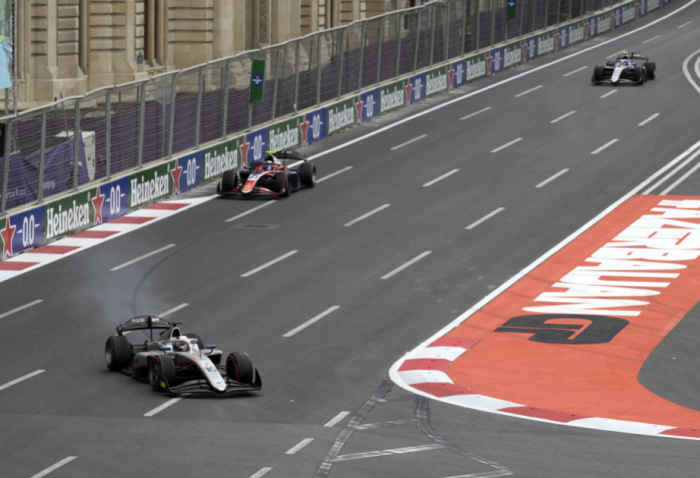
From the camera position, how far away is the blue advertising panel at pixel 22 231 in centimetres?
2548

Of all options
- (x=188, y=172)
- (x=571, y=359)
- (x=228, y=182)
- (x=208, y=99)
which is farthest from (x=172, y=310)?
(x=208, y=99)

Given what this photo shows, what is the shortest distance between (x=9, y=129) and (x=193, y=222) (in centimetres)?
547

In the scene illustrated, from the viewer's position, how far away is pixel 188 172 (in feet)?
106

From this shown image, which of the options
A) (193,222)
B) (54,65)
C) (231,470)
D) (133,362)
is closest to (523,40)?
(54,65)

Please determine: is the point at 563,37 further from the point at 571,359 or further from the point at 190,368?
the point at 190,368

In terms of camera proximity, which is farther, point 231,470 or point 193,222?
point 193,222

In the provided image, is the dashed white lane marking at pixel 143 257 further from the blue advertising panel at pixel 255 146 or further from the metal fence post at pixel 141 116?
the blue advertising panel at pixel 255 146

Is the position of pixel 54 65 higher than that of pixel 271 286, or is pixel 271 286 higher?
pixel 54 65

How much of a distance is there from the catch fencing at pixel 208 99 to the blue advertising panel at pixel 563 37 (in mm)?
6263

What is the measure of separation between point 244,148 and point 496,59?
61.4 feet

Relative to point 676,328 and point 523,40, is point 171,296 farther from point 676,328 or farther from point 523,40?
point 523,40

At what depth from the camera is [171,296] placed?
22.7 metres

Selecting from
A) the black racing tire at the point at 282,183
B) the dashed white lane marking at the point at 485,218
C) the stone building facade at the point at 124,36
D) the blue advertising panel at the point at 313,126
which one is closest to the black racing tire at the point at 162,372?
the dashed white lane marking at the point at 485,218

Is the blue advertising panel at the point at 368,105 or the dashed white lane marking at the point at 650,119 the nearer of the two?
the dashed white lane marking at the point at 650,119
